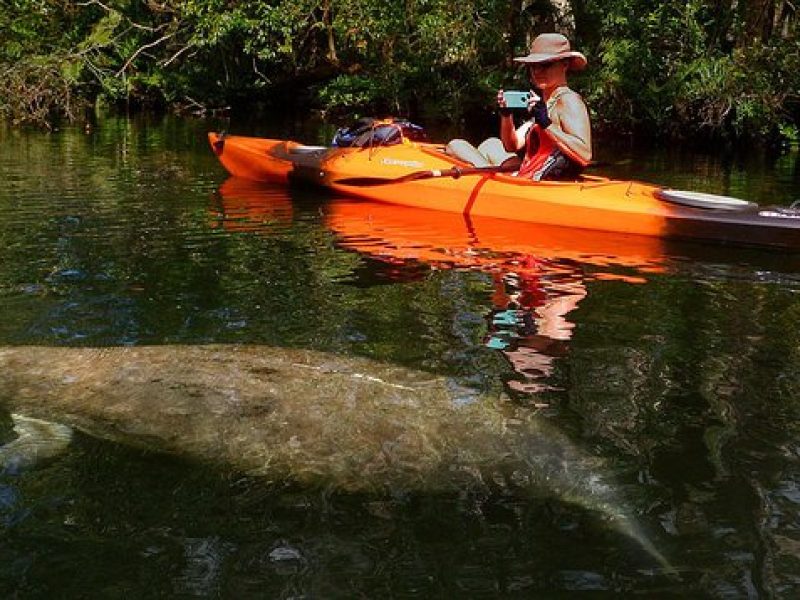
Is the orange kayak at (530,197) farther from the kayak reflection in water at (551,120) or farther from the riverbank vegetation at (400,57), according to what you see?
the riverbank vegetation at (400,57)

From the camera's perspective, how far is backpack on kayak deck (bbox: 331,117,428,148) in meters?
10.9

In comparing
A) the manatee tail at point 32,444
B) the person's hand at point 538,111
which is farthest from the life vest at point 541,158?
the manatee tail at point 32,444

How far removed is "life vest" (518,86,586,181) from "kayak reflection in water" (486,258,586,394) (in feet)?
5.92

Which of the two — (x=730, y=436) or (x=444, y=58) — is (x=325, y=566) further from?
(x=444, y=58)

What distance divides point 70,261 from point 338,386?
4775 mm

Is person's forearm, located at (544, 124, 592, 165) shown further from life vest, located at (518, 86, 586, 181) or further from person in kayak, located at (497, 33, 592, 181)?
life vest, located at (518, 86, 586, 181)

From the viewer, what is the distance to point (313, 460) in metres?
3.60

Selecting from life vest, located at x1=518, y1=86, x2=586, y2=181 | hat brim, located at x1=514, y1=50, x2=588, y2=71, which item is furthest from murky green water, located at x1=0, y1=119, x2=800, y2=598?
hat brim, located at x1=514, y1=50, x2=588, y2=71

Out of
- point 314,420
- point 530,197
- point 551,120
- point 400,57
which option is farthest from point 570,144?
point 400,57

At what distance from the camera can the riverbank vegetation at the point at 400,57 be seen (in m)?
16.9

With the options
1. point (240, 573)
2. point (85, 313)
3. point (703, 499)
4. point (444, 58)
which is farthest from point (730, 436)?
point (444, 58)

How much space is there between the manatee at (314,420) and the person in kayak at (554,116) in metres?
5.01

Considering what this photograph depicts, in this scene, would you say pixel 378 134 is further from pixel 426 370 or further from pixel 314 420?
pixel 314 420

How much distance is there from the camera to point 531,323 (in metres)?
6.18
